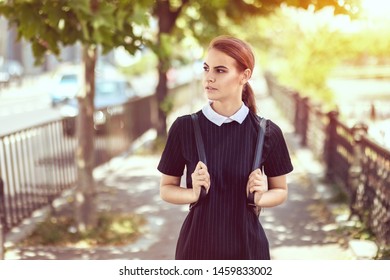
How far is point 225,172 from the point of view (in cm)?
281

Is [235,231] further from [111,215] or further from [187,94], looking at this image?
[187,94]

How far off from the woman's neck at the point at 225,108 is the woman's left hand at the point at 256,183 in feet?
1.03

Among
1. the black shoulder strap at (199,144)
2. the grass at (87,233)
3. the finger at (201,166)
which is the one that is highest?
the black shoulder strap at (199,144)

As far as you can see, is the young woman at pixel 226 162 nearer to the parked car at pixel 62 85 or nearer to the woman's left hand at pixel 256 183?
the woman's left hand at pixel 256 183

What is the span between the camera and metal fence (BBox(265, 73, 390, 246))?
591 cm

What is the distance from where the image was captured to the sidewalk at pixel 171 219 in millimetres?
5848

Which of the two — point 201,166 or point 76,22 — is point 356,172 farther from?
point 201,166

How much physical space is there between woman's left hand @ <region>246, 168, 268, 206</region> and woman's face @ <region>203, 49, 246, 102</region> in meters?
0.39

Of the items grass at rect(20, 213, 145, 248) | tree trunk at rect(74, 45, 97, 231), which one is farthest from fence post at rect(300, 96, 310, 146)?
tree trunk at rect(74, 45, 97, 231)

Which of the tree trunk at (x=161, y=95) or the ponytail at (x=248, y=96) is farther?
the tree trunk at (x=161, y=95)

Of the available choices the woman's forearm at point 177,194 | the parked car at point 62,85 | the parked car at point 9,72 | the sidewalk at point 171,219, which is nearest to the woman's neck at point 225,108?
the woman's forearm at point 177,194

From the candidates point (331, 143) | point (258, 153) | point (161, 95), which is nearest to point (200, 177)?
point (258, 153)

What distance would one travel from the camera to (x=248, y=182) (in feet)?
9.02

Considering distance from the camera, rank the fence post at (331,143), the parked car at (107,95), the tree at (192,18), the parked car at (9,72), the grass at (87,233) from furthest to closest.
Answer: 1. the parked car at (9,72)
2. the parked car at (107,95)
3. the tree at (192,18)
4. the fence post at (331,143)
5. the grass at (87,233)
